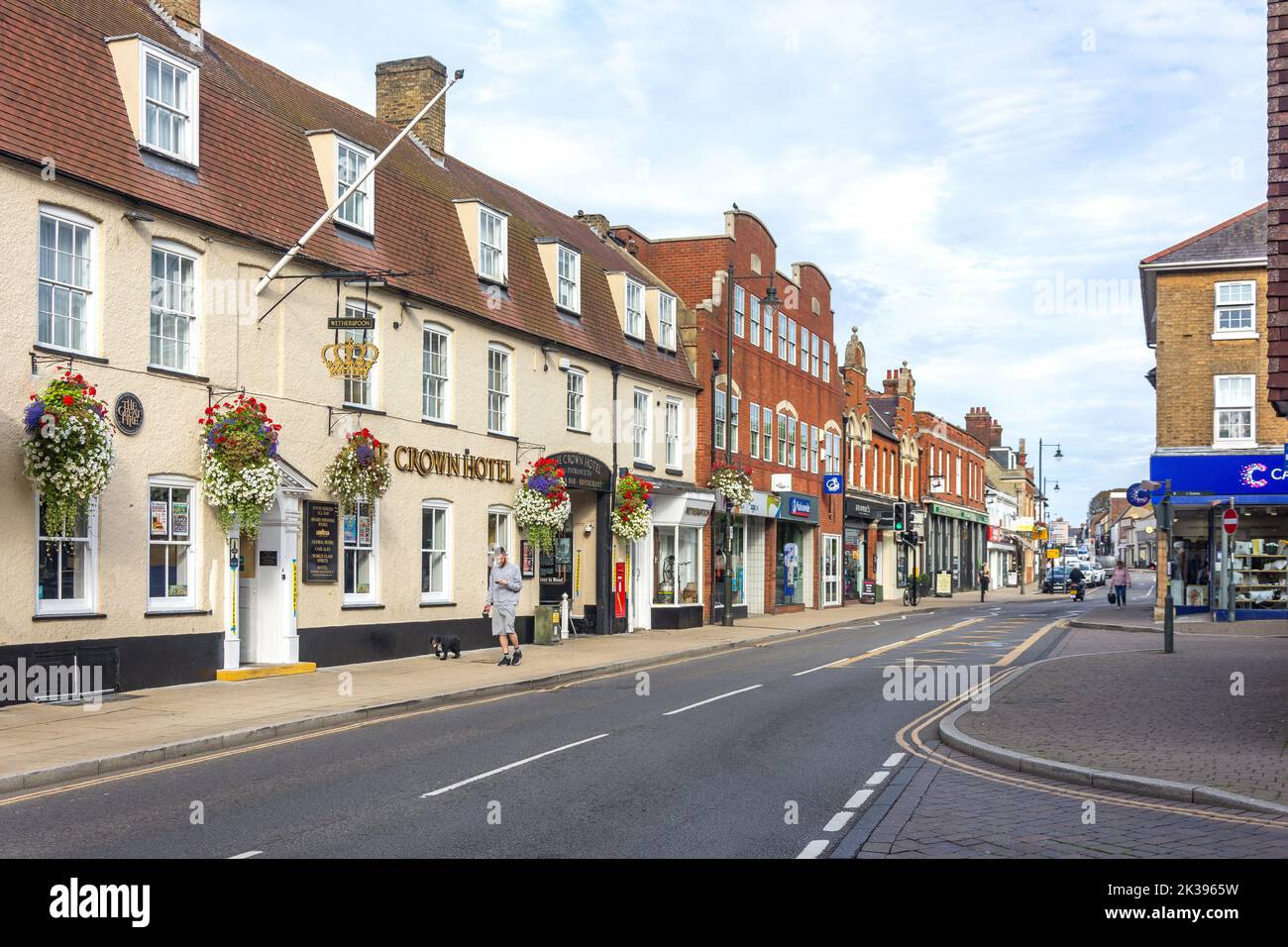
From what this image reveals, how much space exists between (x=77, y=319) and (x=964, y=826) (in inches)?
509

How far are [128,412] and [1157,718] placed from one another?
44.1 ft

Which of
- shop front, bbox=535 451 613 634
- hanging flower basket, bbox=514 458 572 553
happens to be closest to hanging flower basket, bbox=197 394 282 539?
hanging flower basket, bbox=514 458 572 553

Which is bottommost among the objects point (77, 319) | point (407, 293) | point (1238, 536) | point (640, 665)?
point (640, 665)

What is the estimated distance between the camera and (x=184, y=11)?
2086cm

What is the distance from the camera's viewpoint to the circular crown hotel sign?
16.3 meters

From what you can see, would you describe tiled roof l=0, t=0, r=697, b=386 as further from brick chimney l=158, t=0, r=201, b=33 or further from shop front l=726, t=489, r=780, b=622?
shop front l=726, t=489, r=780, b=622

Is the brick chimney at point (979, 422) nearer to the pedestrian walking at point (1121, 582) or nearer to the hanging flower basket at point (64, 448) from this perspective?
the pedestrian walking at point (1121, 582)

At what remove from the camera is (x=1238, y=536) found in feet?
113

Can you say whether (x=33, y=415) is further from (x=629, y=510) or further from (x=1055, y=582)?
(x=1055, y=582)

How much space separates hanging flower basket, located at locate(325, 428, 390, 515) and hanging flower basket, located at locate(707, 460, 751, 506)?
15708mm

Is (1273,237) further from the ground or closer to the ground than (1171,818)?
further from the ground

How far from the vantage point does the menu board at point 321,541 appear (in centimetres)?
1984
